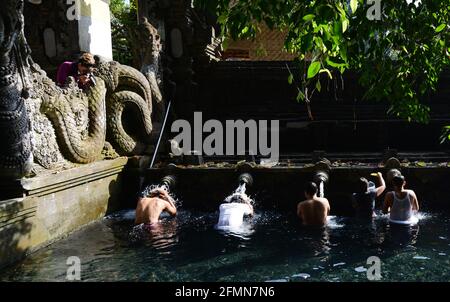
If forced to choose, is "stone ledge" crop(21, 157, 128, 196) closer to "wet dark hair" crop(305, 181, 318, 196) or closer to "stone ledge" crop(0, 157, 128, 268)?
"stone ledge" crop(0, 157, 128, 268)

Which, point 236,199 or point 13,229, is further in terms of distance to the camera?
point 236,199

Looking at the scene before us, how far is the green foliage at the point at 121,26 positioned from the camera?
23.2 m

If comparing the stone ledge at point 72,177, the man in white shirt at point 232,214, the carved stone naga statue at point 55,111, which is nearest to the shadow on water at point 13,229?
the stone ledge at point 72,177

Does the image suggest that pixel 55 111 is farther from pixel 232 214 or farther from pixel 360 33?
pixel 360 33

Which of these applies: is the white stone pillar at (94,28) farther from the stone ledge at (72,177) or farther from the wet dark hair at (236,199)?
the wet dark hair at (236,199)

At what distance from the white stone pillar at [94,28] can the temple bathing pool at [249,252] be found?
17.0 feet

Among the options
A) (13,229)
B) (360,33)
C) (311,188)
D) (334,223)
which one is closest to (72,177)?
(13,229)

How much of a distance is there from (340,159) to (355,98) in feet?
12.7

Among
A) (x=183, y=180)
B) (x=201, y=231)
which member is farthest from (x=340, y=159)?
(x=201, y=231)

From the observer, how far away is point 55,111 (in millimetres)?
6977

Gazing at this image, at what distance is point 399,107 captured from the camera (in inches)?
162

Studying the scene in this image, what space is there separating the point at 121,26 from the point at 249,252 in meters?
21.4
